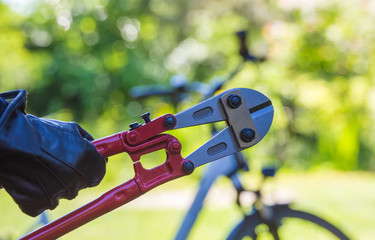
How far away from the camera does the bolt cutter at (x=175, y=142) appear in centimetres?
131

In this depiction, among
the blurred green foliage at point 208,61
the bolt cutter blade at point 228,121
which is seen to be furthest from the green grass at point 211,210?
the bolt cutter blade at point 228,121

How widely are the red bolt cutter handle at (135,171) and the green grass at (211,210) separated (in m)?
2.31

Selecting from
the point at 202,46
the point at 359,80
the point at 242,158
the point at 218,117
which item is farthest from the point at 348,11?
the point at 218,117

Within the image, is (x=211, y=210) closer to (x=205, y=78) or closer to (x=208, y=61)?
(x=205, y=78)

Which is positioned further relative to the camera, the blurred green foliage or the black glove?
the blurred green foliage

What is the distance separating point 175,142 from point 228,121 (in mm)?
165

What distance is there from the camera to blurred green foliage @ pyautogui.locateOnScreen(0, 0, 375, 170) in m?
7.96

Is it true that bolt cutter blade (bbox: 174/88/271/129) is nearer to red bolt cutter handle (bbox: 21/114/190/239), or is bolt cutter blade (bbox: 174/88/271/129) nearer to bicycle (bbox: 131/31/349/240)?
red bolt cutter handle (bbox: 21/114/190/239)

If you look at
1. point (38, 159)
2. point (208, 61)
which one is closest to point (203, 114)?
point (38, 159)

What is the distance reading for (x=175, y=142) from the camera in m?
1.36

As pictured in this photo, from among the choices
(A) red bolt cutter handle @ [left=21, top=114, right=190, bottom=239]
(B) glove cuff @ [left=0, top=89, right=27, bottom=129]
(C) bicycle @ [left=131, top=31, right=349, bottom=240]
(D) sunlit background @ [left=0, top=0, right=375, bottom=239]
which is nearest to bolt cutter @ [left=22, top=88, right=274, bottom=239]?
(A) red bolt cutter handle @ [left=21, top=114, right=190, bottom=239]

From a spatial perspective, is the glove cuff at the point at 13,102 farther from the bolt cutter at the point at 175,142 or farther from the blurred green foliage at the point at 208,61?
the blurred green foliage at the point at 208,61

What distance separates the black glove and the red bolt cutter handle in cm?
7

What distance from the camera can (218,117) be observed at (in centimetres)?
137
